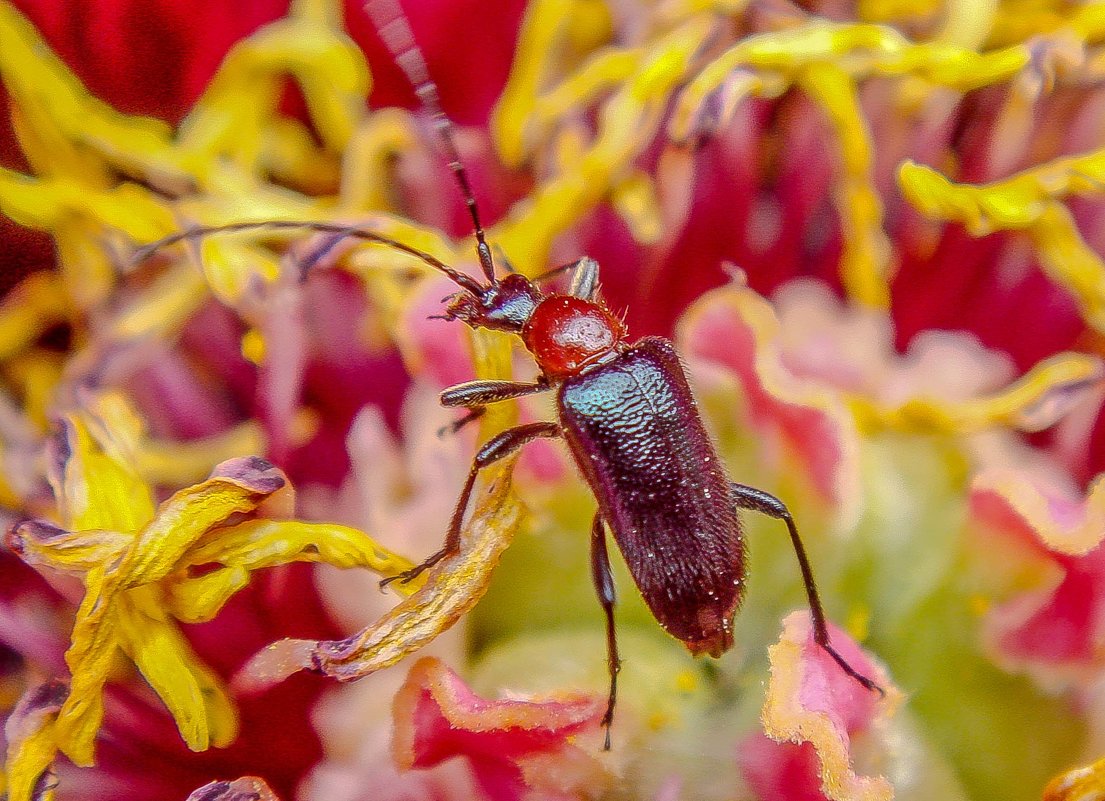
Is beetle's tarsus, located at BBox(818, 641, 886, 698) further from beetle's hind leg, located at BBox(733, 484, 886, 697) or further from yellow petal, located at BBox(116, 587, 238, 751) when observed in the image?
yellow petal, located at BBox(116, 587, 238, 751)

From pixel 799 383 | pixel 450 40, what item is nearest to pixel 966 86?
pixel 799 383

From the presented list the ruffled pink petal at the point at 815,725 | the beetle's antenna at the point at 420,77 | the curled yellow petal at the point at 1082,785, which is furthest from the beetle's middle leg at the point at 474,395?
the curled yellow petal at the point at 1082,785

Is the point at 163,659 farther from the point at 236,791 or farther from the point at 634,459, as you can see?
the point at 634,459

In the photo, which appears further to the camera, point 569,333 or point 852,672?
point 569,333

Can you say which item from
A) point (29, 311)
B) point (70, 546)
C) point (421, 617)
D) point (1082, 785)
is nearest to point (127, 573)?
point (70, 546)

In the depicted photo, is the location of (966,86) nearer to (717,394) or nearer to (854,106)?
(854,106)
